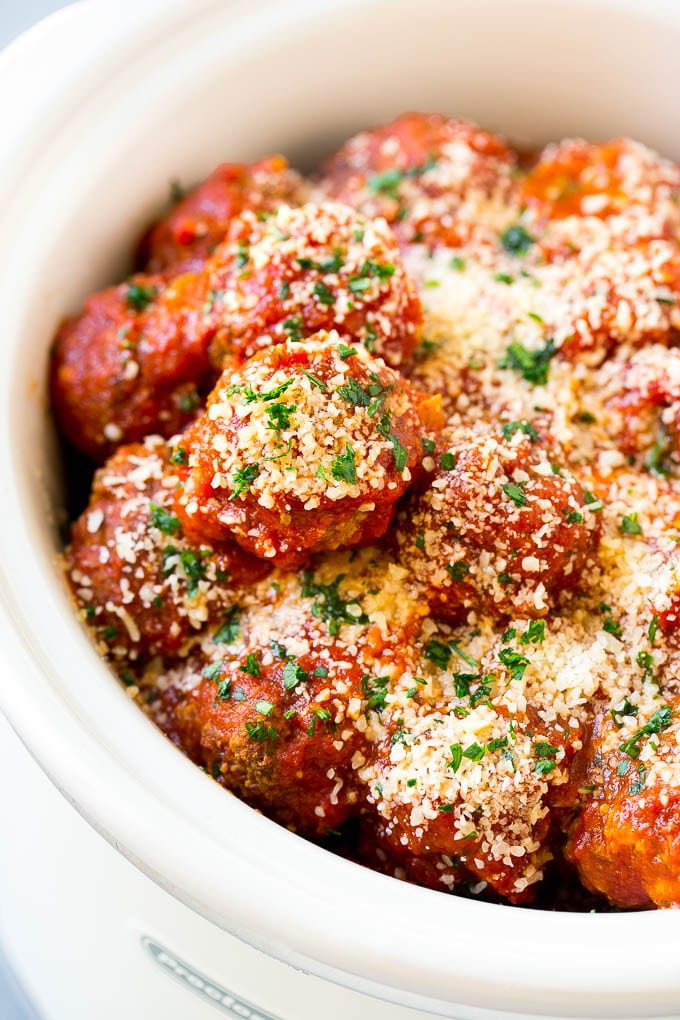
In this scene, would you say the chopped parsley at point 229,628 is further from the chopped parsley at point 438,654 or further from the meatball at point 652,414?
the meatball at point 652,414

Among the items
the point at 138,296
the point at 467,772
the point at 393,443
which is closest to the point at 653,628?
the point at 467,772

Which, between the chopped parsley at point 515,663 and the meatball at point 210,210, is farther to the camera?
the meatball at point 210,210

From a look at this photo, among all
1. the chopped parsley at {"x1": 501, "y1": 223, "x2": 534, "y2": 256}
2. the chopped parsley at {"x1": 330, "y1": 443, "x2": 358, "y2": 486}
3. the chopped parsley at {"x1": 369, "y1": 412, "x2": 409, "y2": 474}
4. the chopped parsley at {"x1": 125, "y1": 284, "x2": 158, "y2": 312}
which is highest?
the chopped parsley at {"x1": 125, "y1": 284, "x2": 158, "y2": 312}

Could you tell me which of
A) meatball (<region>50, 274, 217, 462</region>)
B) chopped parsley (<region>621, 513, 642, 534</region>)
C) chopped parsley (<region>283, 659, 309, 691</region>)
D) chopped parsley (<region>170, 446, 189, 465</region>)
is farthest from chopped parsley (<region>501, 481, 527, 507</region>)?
meatball (<region>50, 274, 217, 462</region>)

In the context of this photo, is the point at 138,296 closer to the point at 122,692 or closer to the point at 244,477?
the point at 244,477

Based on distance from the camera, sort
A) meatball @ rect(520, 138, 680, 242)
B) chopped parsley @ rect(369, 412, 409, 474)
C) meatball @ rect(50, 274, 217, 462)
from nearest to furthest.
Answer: chopped parsley @ rect(369, 412, 409, 474) < meatball @ rect(50, 274, 217, 462) < meatball @ rect(520, 138, 680, 242)

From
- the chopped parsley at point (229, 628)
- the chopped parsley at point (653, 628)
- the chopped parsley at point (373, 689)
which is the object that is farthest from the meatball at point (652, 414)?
the chopped parsley at point (229, 628)

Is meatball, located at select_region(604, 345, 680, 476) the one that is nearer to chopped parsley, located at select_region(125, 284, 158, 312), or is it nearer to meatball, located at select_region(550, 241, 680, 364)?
meatball, located at select_region(550, 241, 680, 364)

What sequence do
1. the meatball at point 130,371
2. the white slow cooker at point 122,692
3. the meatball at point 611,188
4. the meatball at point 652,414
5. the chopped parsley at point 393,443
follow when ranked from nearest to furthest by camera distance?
1. the white slow cooker at point 122,692
2. the chopped parsley at point 393,443
3. the meatball at point 652,414
4. the meatball at point 130,371
5. the meatball at point 611,188
